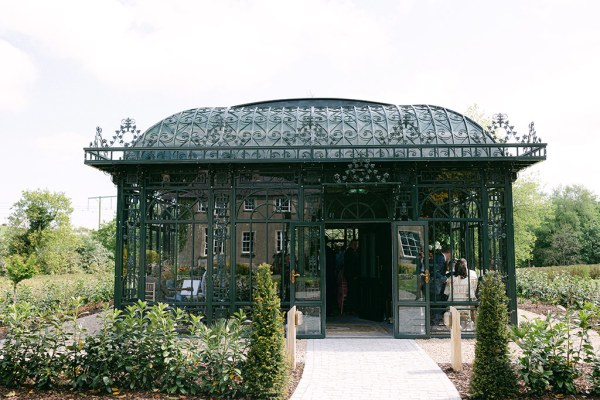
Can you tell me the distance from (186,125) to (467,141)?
20.1 ft

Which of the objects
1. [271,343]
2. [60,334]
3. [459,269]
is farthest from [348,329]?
[60,334]

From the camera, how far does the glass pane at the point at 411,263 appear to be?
1054 centimetres

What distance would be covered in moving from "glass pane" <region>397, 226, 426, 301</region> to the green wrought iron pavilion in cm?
2

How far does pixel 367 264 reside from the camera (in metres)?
13.6

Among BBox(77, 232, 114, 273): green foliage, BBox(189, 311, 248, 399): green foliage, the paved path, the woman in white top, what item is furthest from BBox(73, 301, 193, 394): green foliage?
BBox(77, 232, 114, 273): green foliage

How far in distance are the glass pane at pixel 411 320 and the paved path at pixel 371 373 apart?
0.50 m

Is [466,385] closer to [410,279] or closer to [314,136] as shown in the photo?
[410,279]

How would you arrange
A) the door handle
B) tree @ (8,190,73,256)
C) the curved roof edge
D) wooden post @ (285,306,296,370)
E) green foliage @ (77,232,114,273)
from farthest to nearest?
tree @ (8,190,73,256) < green foliage @ (77,232,114,273) < the curved roof edge < the door handle < wooden post @ (285,306,296,370)

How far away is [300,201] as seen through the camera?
10953 mm

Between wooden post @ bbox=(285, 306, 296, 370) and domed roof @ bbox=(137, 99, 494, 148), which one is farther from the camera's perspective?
domed roof @ bbox=(137, 99, 494, 148)

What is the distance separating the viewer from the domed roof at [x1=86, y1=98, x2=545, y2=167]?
1078cm

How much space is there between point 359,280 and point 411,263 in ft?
11.7

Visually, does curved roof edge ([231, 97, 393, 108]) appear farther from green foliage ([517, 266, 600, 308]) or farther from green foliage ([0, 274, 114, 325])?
green foliage ([517, 266, 600, 308])

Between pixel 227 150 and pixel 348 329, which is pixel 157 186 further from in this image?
pixel 348 329
